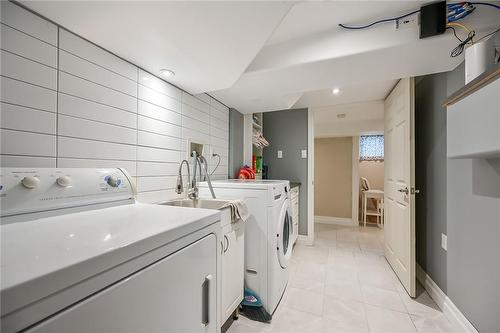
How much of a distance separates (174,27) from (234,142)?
163 cm

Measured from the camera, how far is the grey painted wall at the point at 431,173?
1.69 m

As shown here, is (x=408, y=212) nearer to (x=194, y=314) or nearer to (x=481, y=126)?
(x=481, y=126)

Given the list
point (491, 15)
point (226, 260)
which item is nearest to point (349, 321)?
point (226, 260)

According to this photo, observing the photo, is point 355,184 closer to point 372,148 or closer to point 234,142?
point 372,148

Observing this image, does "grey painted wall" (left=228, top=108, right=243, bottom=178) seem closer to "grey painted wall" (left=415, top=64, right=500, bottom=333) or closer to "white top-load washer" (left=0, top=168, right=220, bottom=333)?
"white top-load washer" (left=0, top=168, right=220, bottom=333)

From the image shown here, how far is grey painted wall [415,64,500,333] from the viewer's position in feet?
3.83

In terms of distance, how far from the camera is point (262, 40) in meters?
1.13

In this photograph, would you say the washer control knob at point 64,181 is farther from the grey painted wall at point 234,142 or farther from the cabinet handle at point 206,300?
the grey painted wall at point 234,142

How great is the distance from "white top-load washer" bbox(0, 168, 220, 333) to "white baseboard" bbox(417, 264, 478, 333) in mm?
1672

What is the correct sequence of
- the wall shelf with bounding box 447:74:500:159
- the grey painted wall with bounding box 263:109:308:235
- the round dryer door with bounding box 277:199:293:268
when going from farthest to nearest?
the grey painted wall with bounding box 263:109:308:235
the round dryer door with bounding box 277:199:293:268
the wall shelf with bounding box 447:74:500:159

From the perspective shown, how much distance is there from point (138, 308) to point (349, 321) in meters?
1.62

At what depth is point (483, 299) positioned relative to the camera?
1.20 metres

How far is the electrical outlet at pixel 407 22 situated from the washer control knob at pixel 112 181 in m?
1.87

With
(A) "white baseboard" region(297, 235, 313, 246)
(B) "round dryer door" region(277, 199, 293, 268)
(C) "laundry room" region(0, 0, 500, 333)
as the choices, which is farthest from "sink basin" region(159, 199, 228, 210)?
(A) "white baseboard" region(297, 235, 313, 246)
